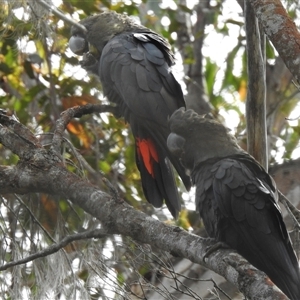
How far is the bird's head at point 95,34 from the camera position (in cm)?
463

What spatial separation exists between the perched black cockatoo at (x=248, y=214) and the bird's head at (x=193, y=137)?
129mm

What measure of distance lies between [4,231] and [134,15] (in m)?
2.97

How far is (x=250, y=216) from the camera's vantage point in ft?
10.1

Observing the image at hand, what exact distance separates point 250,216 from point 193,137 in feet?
2.00

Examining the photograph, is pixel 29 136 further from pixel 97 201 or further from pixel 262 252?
pixel 262 252

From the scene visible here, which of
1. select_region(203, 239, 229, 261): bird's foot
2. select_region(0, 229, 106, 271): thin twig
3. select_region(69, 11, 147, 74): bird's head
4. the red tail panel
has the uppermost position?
select_region(69, 11, 147, 74): bird's head

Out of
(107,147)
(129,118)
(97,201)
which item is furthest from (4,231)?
(107,147)

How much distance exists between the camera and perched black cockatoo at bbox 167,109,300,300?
118 inches

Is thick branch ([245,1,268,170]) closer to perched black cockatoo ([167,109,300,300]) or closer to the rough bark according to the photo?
perched black cockatoo ([167,109,300,300])

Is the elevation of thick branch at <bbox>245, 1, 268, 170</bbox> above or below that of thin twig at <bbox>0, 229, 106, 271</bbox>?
above

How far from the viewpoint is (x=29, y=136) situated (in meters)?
3.25

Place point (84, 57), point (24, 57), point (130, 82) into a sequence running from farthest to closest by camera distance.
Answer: point (24, 57) < point (84, 57) < point (130, 82)

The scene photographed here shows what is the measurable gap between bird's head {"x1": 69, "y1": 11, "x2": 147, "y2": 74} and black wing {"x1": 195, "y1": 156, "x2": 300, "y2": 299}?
5.75 feet

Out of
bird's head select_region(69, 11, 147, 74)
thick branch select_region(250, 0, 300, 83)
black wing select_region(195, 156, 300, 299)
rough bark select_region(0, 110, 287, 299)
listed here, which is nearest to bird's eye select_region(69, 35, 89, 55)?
bird's head select_region(69, 11, 147, 74)
